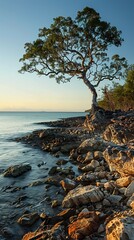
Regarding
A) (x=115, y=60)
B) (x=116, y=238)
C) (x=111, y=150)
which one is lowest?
(x=116, y=238)

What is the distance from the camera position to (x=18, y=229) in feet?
20.2

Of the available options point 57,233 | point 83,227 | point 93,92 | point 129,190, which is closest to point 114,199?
point 129,190

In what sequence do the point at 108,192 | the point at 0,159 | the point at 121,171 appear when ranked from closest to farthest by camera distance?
1. the point at 108,192
2. the point at 121,171
3. the point at 0,159

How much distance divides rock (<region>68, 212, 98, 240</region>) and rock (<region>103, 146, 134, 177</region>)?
2.81 metres

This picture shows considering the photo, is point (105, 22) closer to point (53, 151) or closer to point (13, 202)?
point (53, 151)

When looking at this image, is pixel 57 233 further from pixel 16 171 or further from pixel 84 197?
pixel 16 171

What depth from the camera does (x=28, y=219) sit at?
6438 mm

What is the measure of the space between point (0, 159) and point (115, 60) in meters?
27.7

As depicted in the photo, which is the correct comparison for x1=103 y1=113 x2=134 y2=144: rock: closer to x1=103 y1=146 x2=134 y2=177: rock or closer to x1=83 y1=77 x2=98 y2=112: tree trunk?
x1=103 y1=146 x2=134 y2=177: rock

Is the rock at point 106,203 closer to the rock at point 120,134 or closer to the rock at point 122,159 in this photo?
the rock at point 122,159

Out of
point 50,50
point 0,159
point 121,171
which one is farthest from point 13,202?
point 50,50

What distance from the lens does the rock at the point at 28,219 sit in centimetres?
634

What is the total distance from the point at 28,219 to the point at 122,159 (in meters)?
3.95

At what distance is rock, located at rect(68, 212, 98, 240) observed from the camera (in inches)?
204
